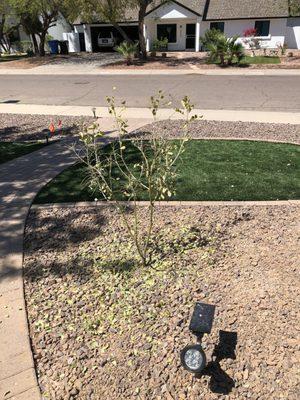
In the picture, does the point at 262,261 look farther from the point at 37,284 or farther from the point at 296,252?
the point at 37,284

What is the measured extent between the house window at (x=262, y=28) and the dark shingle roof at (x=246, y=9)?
571 mm

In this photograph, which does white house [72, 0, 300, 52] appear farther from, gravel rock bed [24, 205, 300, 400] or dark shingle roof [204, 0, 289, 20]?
gravel rock bed [24, 205, 300, 400]

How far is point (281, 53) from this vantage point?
1116 inches

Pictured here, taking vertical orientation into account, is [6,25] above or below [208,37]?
above

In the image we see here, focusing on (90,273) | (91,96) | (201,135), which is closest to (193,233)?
(90,273)

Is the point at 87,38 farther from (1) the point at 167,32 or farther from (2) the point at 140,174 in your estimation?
(2) the point at 140,174

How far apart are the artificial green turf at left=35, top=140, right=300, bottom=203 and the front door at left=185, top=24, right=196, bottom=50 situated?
89.7ft

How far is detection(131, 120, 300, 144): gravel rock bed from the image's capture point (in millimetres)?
9365

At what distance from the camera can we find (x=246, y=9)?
101ft

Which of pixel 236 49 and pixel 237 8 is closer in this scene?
pixel 236 49

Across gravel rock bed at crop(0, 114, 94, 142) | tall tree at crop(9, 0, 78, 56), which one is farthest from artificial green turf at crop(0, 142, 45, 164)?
tall tree at crop(9, 0, 78, 56)

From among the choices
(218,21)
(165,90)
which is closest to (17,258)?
(165,90)

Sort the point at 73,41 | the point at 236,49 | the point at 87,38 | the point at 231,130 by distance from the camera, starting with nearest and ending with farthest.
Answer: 1. the point at 231,130
2. the point at 236,49
3. the point at 87,38
4. the point at 73,41

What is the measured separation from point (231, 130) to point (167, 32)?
26.6 m
